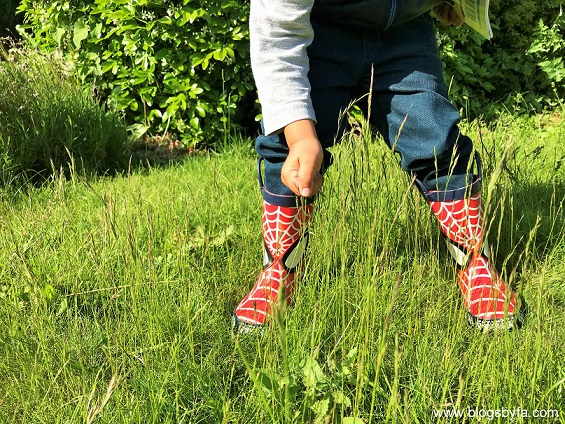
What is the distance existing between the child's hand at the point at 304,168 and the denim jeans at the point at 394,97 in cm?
35

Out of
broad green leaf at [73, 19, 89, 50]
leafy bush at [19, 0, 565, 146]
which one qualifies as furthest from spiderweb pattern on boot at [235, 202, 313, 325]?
broad green leaf at [73, 19, 89, 50]

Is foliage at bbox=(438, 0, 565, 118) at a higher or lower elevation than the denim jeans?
lower

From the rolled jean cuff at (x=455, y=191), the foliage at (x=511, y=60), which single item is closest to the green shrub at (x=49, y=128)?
the rolled jean cuff at (x=455, y=191)

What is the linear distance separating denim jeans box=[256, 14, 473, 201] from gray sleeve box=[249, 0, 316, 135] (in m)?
0.18

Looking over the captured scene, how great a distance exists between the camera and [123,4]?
166 inches

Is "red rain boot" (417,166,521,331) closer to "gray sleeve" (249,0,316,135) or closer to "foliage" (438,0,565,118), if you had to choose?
"gray sleeve" (249,0,316,135)

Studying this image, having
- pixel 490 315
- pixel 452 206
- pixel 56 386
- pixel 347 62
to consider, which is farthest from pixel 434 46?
pixel 56 386

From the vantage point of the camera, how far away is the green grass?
1.37 meters

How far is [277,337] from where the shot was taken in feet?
4.75

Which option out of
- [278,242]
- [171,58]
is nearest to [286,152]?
[278,242]

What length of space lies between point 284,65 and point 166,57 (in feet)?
8.61

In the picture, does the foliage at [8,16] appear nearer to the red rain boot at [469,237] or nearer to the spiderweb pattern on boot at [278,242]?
the spiderweb pattern on boot at [278,242]

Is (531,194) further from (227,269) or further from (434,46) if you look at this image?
(227,269)

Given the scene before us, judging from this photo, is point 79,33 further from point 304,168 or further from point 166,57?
point 304,168
